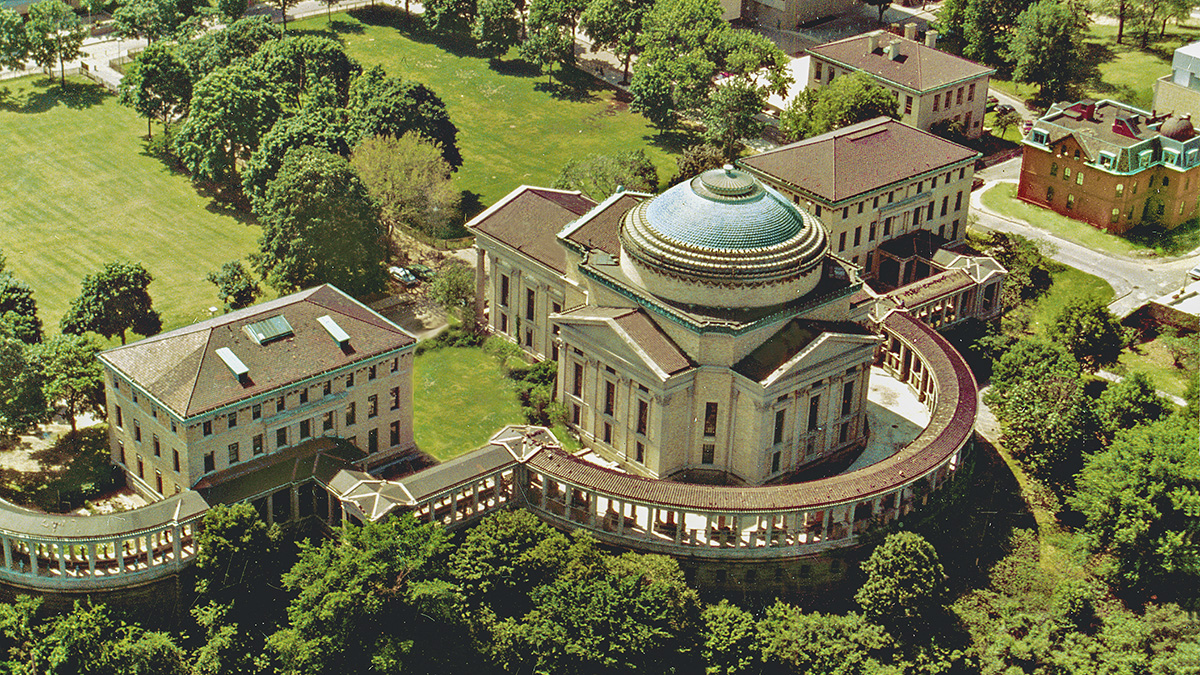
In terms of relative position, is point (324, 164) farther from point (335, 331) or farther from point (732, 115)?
point (732, 115)

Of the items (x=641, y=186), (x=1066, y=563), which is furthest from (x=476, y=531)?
(x=641, y=186)

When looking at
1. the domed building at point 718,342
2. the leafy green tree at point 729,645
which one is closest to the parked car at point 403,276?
the domed building at point 718,342

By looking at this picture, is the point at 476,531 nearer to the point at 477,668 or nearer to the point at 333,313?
the point at 477,668

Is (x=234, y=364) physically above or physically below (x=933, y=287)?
above

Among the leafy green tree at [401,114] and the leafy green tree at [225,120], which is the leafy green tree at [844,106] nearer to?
the leafy green tree at [401,114]

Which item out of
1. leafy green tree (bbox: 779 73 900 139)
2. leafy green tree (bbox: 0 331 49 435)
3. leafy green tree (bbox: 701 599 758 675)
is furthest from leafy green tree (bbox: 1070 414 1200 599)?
leafy green tree (bbox: 0 331 49 435)

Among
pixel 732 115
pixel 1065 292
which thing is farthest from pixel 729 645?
pixel 732 115
